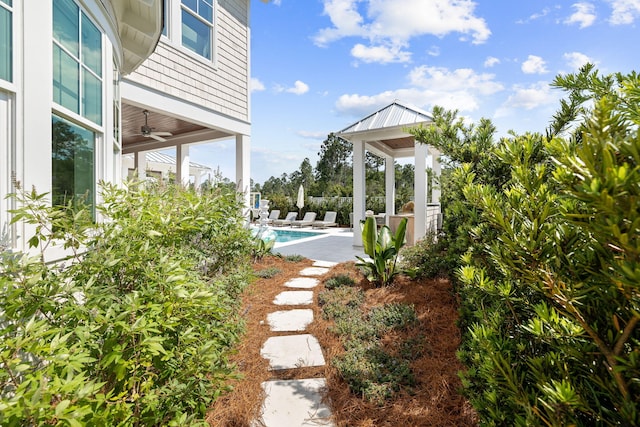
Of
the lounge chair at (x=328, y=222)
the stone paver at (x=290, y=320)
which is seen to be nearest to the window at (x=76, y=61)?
the stone paver at (x=290, y=320)

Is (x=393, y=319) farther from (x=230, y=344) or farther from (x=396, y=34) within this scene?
(x=396, y=34)

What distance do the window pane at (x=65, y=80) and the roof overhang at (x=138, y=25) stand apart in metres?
1.68

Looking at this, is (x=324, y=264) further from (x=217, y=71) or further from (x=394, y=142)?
(x=394, y=142)

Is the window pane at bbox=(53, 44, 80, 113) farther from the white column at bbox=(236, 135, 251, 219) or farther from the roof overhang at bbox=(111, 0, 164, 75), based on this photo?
the white column at bbox=(236, 135, 251, 219)

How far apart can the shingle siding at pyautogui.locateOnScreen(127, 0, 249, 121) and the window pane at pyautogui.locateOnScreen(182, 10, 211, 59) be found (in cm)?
23

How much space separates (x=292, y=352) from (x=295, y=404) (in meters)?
0.91

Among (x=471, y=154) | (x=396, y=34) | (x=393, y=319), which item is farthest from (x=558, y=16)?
(x=393, y=319)

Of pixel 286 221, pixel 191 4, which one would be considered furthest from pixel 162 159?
pixel 191 4

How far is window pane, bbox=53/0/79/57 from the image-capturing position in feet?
8.82

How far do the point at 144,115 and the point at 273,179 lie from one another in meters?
38.0

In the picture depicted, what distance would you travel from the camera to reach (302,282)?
648 cm

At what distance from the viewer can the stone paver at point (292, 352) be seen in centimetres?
340

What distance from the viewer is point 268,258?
332 inches

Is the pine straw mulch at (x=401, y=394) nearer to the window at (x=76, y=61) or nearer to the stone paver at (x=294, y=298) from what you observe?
the stone paver at (x=294, y=298)
